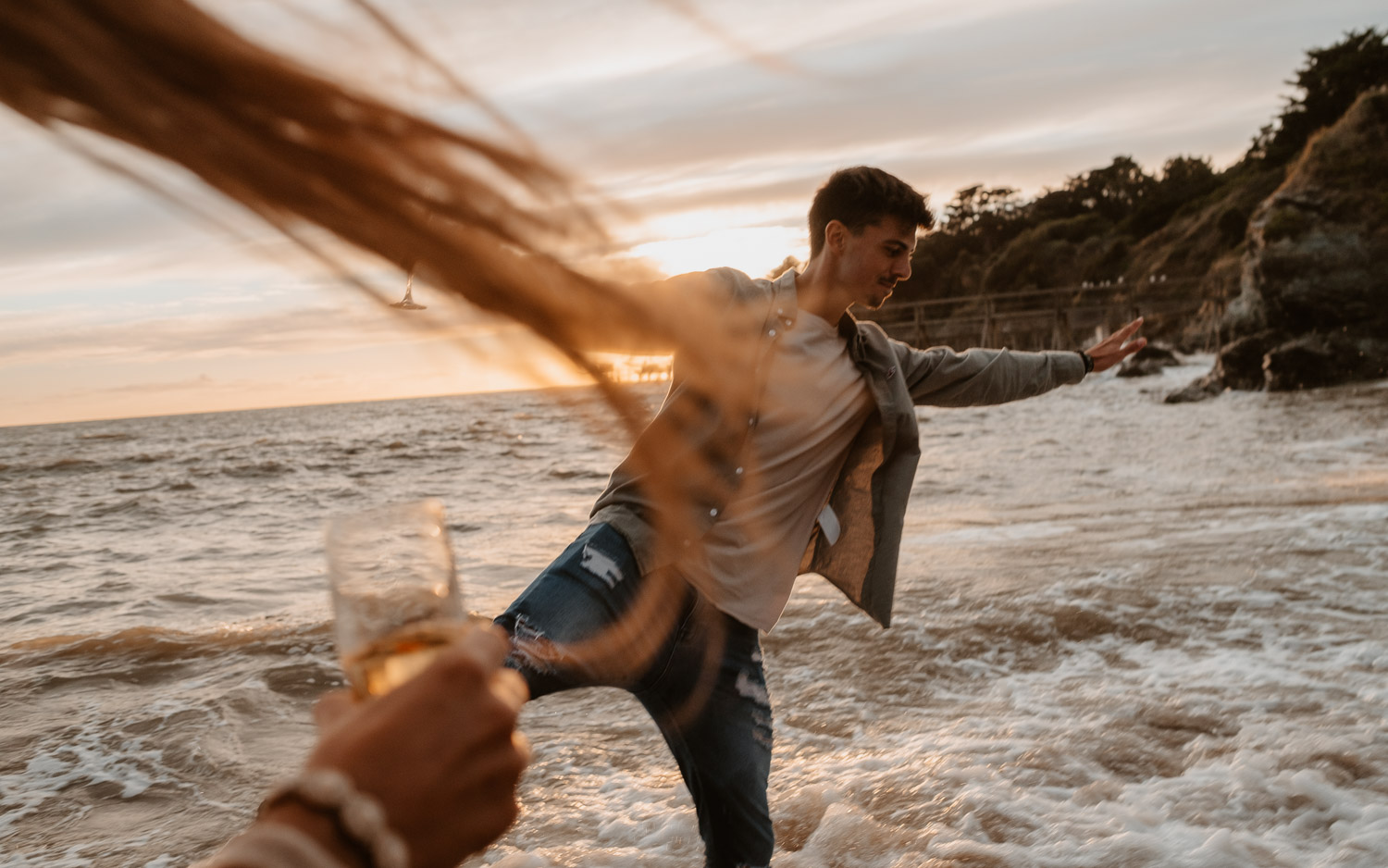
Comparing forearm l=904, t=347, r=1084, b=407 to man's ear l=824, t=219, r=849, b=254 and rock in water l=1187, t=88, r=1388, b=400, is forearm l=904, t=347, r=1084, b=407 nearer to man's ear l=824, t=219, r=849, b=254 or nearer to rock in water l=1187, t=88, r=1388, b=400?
man's ear l=824, t=219, r=849, b=254

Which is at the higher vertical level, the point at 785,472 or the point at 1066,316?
the point at 1066,316

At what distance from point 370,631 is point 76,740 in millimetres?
5275

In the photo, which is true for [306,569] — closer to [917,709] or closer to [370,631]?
[917,709]

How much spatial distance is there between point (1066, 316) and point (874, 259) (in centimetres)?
3340

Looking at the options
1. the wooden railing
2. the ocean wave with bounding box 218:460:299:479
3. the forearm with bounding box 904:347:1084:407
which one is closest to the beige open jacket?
the forearm with bounding box 904:347:1084:407

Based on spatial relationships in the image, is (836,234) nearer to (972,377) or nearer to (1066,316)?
(972,377)

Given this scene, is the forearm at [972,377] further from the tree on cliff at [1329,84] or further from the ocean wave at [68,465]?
the tree on cliff at [1329,84]

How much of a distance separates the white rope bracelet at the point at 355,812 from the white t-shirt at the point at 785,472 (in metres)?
2.01

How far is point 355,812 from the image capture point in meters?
0.84

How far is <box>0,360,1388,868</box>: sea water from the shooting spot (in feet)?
12.5

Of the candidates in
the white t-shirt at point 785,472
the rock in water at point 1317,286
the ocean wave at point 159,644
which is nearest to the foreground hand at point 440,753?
the white t-shirt at point 785,472

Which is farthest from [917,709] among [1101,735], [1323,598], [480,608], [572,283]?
[572,283]

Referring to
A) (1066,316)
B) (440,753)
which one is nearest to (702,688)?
(440,753)

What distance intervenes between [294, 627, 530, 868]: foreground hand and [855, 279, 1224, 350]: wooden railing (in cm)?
3180
